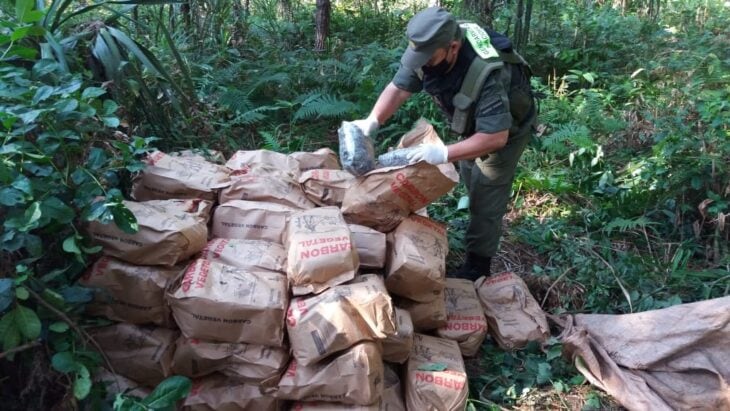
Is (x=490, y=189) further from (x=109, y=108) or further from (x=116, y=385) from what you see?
(x=116, y=385)

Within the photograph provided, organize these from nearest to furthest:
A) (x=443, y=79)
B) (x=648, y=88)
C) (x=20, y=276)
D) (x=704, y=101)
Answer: (x=20, y=276)
(x=443, y=79)
(x=704, y=101)
(x=648, y=88)

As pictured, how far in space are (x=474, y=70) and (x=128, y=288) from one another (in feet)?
5.58

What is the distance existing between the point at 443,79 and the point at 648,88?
119 inches

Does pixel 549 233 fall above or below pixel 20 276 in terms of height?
below

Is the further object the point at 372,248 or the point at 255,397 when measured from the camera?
the point at 372,248

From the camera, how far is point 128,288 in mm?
2158

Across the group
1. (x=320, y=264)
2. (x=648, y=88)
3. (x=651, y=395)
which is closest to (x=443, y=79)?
(x=320, y=264)

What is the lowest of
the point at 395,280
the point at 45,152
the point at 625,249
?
the point at 625,249

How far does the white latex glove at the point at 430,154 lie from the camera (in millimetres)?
2508

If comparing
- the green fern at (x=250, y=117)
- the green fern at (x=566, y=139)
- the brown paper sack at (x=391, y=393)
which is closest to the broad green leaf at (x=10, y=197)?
the brown paper sack at (x=391, y=393)

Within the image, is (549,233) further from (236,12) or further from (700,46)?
(236,12)

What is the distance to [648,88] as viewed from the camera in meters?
5.00

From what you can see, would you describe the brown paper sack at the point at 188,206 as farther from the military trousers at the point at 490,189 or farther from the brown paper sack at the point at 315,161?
the military trousers at the point at 490,189

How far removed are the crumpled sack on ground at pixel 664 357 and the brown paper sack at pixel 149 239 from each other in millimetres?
1678
